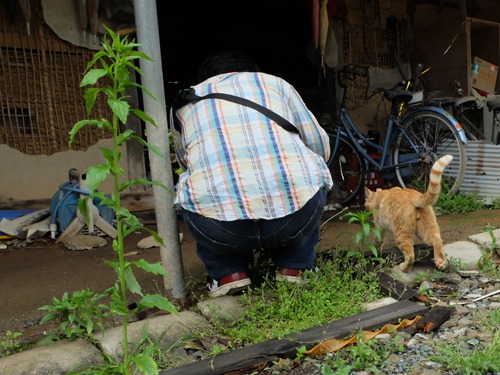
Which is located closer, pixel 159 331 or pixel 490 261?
pixel 159 331

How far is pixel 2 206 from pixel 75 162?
86 cm

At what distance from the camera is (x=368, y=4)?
699cm

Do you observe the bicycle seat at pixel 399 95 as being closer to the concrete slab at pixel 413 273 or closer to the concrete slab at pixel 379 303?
the concrete slab at pixel 413 273

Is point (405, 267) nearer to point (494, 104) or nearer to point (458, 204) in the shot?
point (458, 204)

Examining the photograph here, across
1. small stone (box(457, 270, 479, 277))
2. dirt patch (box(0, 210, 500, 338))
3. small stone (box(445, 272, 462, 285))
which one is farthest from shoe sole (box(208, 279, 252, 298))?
small stone (box(457, 270, 479, 277))

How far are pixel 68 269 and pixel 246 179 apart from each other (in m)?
2.11

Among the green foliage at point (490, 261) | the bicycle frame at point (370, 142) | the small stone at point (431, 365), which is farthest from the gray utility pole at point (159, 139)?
the bicycle frame at point (370, 142)

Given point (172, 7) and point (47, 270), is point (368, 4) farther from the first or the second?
point (47, 270)

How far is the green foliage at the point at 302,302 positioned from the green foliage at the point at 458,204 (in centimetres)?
292

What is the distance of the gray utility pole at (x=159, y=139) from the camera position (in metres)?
2.66

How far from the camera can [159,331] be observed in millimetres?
2330

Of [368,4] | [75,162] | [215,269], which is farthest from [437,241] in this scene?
[368,4]

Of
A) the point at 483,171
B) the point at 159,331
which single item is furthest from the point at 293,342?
the point at 483,171

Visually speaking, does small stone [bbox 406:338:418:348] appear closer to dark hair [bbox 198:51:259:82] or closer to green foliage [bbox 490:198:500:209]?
dark hair [bbox 198:51:259:82]
